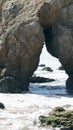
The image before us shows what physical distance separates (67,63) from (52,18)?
6.41 m

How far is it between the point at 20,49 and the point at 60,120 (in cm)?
2241

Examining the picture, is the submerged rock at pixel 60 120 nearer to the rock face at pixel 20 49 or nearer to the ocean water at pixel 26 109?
the ocean water at pixel 26 109

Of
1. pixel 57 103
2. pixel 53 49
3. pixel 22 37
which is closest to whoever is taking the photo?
pixel 57 103

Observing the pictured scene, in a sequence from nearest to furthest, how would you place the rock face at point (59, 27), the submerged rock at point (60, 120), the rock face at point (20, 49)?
1. the submerged rock at point (60, 120)
2. the rock face at point (20, 49)
3. the rock face at point (59, 27)

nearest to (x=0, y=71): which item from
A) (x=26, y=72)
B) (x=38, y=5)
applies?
(x=26, y=72)

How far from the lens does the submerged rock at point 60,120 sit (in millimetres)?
28905

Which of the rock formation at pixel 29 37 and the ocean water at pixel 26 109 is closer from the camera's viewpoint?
the ocean water at pixel 26 109

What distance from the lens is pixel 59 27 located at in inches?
2108

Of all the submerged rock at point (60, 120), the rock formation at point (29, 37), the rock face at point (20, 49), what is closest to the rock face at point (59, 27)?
the rock formation at point (29, 37)

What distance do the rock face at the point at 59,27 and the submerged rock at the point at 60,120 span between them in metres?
22.1

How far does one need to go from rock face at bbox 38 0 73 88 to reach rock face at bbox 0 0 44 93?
1.69 meters

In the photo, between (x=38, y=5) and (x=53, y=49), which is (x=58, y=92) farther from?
(x=38, y=5)

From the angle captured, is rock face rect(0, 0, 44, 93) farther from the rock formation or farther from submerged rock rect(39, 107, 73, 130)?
submerged rock rect(39, 107, 73, 130)

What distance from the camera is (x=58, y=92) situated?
51.8 meters
